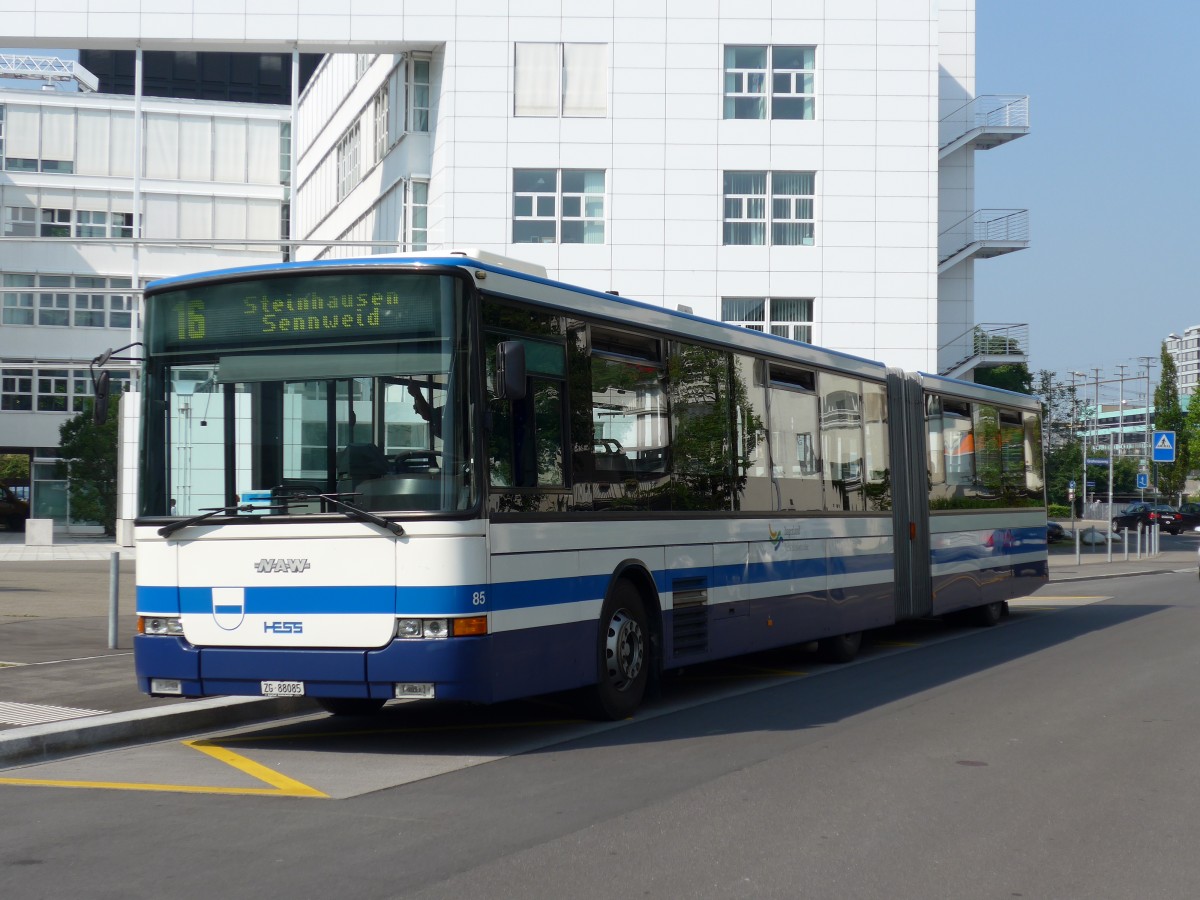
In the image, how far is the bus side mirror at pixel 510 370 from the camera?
895cm

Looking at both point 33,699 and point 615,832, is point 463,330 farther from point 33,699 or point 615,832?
point 33,699

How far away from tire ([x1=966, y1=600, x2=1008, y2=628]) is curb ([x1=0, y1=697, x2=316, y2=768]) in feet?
38.1

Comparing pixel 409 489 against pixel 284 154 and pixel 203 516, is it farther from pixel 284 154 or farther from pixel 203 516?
pixel 284 154

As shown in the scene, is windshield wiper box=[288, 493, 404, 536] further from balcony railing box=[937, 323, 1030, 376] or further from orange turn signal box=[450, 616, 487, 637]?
balcony railing box=[937, 323, 1030, 376]

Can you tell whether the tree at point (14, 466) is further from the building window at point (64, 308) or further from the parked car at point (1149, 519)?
the parked car at point (1149, 519)

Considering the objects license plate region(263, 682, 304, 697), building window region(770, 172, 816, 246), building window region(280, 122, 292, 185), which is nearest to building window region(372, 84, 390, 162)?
building window region(770, 172, 816, 246)

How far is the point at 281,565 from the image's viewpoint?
362 inches

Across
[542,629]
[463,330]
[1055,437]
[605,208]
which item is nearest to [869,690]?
[542,629]

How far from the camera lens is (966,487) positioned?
18625 millimetres

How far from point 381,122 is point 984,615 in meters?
29.0

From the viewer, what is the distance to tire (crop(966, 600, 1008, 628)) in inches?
795

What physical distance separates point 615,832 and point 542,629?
9.00 feet

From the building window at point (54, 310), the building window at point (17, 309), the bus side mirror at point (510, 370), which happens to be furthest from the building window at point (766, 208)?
the building window at point (17, 309)

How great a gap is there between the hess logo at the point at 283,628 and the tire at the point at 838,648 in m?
7.30
